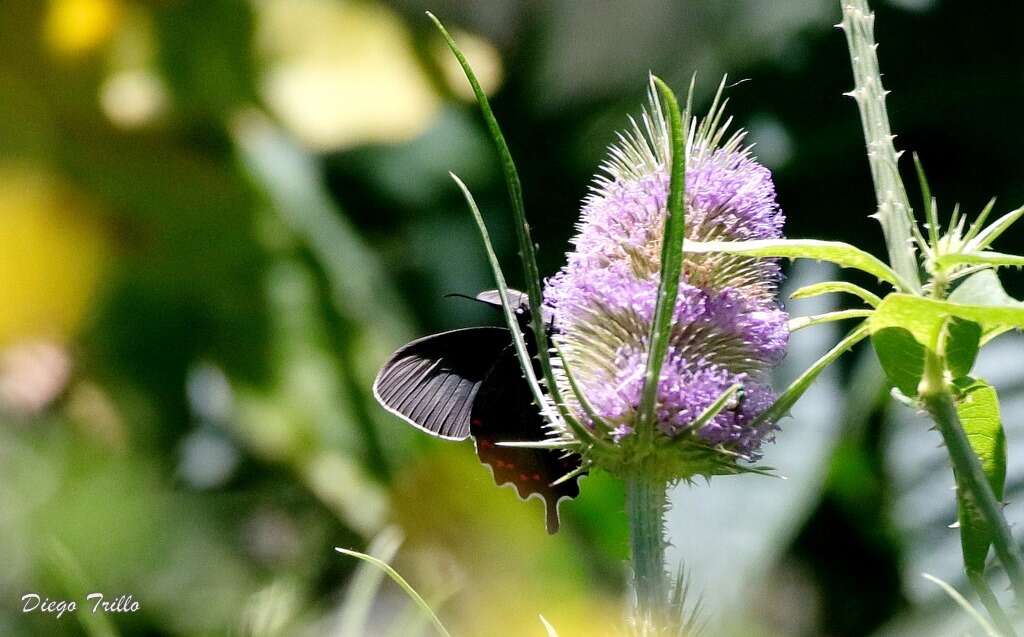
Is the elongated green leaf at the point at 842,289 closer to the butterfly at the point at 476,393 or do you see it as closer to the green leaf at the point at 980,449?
the green leaf at the point at 980,449

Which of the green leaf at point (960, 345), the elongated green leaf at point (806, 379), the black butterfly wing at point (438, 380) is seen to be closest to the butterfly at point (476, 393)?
the black butterfly wing at point (438, 380)

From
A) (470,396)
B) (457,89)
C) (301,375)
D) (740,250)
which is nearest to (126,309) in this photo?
(301,375)

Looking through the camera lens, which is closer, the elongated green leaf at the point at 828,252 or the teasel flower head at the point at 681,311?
the elongated green leaf at the point at 828,252

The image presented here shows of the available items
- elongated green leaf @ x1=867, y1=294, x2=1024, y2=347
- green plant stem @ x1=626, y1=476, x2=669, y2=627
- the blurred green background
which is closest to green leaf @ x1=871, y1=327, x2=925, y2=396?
elongated green leaf @ x1=867, y1=294, x2=1024, y2=347

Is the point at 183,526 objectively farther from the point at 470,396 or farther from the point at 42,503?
the point at 470,396

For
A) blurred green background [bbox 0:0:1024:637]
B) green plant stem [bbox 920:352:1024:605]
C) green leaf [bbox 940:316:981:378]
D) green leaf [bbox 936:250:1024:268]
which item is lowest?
blurred green background [bbox 0:0:1024:637]

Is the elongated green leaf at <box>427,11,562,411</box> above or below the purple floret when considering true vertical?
above

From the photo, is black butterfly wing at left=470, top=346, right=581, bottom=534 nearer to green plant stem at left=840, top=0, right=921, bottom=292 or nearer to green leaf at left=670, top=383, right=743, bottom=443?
green leaf at left=670, top=383, right=743, bottom=443

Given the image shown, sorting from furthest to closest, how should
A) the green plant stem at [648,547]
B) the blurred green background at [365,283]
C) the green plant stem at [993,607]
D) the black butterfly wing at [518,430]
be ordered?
1. the blurred green background at [365,283]
2. the black butterfly wing at [518,430]
3. the green plant stem at [648,547]
4. the green plant stem at [993,607]
